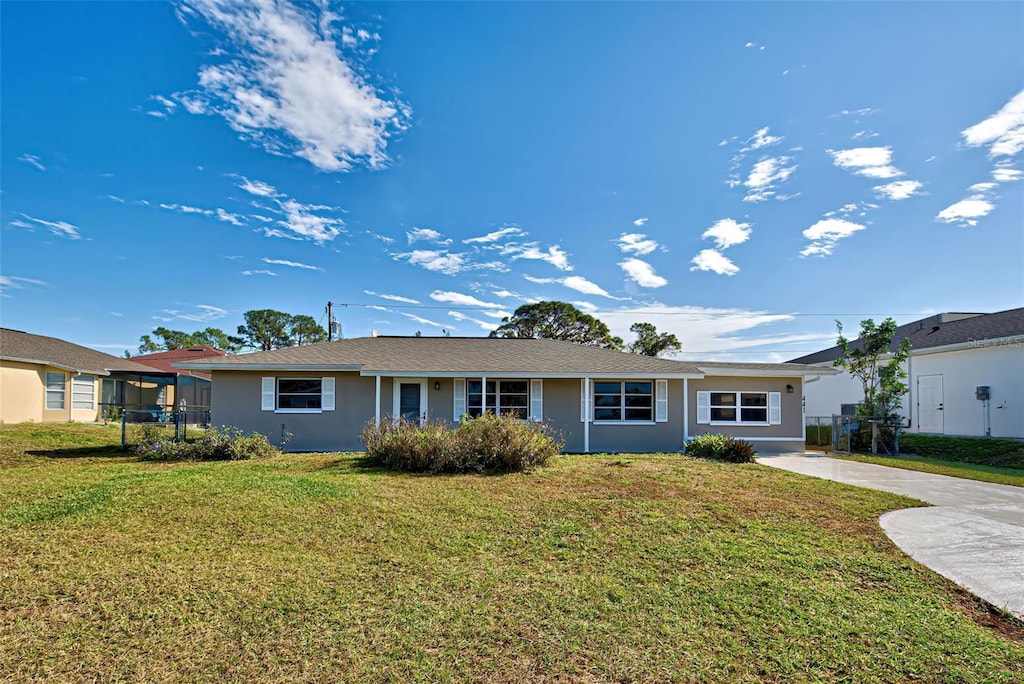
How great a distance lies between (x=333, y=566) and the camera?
4762mm

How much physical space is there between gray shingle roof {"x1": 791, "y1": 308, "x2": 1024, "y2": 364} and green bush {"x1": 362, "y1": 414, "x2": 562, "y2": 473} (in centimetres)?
1760

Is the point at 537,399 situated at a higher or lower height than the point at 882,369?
lower

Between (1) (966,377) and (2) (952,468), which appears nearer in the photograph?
(2) (952,468)

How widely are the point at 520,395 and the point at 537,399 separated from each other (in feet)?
2.03

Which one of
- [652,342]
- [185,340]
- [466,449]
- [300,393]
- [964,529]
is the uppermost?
[185,340]

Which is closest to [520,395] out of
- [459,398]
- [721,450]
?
[459,398]

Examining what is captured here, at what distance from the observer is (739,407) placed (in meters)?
15.5

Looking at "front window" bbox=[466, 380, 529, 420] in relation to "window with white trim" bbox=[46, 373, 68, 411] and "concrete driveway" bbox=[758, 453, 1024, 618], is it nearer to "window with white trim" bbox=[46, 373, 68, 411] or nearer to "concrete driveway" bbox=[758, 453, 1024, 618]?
"concrete driveway" bbox=[758, 453, 1024, 618]

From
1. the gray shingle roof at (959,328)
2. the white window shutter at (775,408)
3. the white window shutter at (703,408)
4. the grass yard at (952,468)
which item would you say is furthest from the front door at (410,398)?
the gray shingle roof at (959,328)

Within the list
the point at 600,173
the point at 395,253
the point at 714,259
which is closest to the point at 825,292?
the point at 714,259

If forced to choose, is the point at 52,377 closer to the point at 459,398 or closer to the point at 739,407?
the point at 459,398

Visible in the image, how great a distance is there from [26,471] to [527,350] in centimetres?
1284

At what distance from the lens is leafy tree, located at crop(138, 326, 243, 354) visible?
46250 mm

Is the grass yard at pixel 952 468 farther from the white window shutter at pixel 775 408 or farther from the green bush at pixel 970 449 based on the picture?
the white window shutter at pixel 775 408
